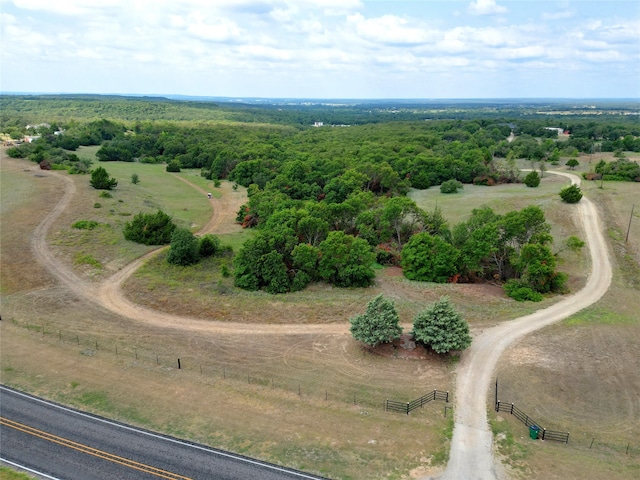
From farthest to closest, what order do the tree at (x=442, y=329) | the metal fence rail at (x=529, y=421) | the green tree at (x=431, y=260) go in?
the green tree at (x=431, y=260), the tree at (x=442, y=329), the metal fence rail at (x=529, y=421)

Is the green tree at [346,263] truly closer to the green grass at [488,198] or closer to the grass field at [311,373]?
the grass field at [311,373]

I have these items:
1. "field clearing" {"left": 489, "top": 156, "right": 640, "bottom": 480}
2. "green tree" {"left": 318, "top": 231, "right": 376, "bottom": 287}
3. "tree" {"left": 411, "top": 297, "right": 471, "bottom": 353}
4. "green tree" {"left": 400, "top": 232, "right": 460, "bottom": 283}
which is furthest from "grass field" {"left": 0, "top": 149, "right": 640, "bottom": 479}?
"green tree" {"left": 400, "top": 232, "right": 460, "bottom": 283}

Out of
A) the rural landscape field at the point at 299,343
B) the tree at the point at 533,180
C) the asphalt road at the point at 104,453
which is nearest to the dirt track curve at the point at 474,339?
the rural landscape field at the point at 299,343

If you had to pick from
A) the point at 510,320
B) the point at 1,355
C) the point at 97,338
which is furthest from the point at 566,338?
the point at 1,355

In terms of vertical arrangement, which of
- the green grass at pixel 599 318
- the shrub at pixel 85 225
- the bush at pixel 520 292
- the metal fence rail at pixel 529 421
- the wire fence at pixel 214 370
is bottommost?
the wire fence at pixel 214 370

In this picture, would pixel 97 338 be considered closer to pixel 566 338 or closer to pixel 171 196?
pixel 566 338

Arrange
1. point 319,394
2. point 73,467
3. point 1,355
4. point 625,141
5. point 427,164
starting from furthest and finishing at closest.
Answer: point 625,141, point 427,164, point 1,355, point 319,394, point 73,467

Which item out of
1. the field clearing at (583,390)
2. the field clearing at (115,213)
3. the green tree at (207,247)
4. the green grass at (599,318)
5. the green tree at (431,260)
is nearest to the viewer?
the field clearing at (583,390)
